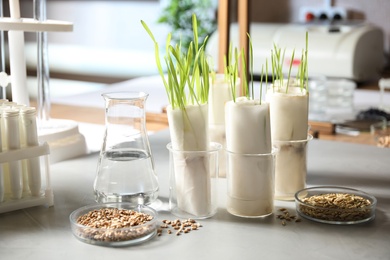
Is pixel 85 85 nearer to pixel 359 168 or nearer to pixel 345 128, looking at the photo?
pixel 345 128

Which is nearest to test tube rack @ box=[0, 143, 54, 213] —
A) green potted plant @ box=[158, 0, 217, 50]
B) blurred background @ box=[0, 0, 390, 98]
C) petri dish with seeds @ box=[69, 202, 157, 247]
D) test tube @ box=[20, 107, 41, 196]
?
test tube @ box=[20, 107, 41, 196]

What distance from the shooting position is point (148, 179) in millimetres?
1150

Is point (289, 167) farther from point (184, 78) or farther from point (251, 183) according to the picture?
point (184, 78)

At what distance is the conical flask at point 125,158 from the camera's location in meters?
1.13

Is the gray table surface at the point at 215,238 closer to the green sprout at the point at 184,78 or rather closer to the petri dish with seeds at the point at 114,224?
the petri dish with seeds at the point at 114,224

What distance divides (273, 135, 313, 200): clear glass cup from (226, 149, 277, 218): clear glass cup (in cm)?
10

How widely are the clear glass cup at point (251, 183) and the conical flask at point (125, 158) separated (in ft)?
0.49

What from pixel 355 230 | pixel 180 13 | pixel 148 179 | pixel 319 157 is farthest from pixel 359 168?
pixel 180 13

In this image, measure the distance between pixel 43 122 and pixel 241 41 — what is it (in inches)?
26.6

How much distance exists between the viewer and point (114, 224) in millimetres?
1000

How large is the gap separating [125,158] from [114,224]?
18 cm

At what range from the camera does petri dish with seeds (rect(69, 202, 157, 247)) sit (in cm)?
98

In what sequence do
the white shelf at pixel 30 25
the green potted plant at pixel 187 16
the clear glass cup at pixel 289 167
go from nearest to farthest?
the clear glass cup at pixel 289 167 → the white shelf at pixel 30 25 → the green potted plant at pixel 187 16

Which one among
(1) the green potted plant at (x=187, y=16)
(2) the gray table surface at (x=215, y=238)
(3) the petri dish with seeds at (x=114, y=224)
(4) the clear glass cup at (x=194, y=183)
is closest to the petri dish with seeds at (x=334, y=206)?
(2) the gray table surface at (x=215, y=238)
